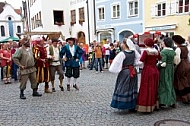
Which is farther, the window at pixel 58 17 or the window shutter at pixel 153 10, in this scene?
the window at pixel 58 17

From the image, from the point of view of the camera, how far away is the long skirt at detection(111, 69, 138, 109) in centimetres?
488

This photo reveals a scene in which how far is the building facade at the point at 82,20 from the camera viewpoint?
947 inches

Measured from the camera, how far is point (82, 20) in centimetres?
2511

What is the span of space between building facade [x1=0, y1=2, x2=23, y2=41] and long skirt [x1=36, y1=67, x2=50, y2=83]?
45657 mm

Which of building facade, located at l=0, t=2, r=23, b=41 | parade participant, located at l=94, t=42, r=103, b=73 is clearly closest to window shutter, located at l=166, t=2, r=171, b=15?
parade participant, located at l=94, t=42, r=103, b=73

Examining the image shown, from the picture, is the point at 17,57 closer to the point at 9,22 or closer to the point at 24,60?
the point at 24,60

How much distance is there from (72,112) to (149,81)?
1.77 m

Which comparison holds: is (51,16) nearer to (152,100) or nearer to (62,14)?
(62,14)

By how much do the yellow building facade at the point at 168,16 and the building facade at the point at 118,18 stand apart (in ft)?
2.72

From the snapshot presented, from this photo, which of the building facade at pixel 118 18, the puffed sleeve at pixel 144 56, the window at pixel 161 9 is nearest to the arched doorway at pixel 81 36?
the building facade at pixel 118 18

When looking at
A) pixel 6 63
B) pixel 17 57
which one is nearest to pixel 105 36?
pixel 6 63

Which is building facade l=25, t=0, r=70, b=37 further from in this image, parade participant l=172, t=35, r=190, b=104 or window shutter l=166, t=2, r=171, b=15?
parade participant l=172, t=35, r=190, b=104

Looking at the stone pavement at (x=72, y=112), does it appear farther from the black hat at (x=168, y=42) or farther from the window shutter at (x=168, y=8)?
the window shutter at (x=168, y=8)

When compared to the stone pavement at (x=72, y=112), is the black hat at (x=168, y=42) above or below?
above
